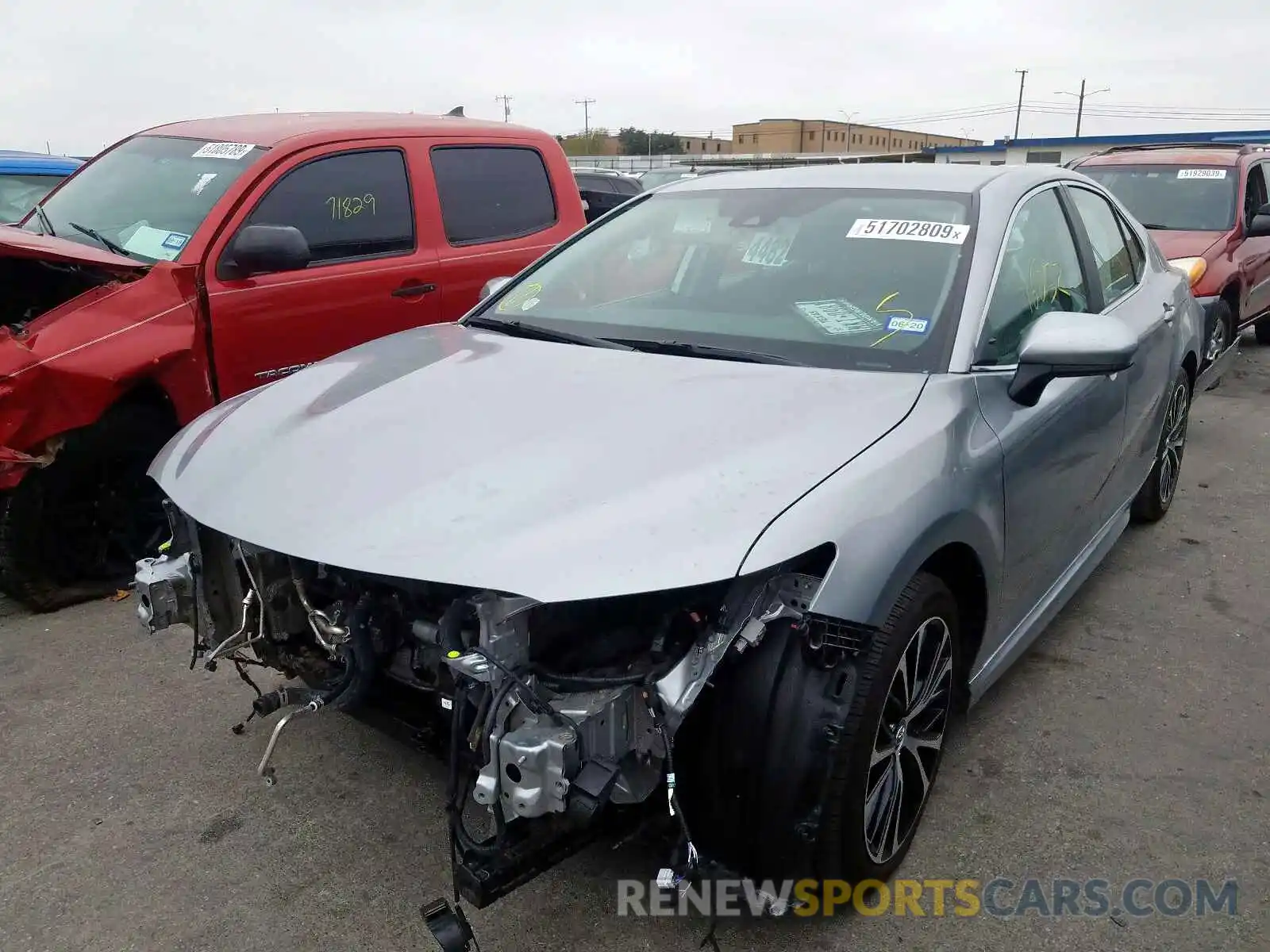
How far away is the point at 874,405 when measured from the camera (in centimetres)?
235

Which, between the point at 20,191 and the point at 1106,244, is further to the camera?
the point at 20,191

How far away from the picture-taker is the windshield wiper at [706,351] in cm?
266

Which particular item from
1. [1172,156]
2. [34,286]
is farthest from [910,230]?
[1172,156]

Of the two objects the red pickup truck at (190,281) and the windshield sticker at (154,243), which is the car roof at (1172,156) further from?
the windshield sticker at (154,243)

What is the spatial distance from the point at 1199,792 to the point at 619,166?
37.0m

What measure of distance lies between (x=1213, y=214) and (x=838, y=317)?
6.72 m

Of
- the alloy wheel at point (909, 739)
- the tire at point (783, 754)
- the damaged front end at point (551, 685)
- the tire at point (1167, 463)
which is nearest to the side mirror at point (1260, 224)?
the tire at point (1167, 463)

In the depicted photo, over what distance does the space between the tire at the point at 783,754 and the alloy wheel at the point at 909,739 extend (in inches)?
4.4

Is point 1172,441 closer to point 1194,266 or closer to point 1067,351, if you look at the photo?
point 1067,351

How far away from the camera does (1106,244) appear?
3.85 m

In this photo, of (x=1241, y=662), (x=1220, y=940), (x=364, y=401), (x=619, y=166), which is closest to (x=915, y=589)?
(x=1220, y=940)

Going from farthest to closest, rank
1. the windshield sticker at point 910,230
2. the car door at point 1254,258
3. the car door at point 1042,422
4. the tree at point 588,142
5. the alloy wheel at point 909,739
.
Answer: the tree at point 588,142, the car door at point 1254,258, the windshield sticker at point 910,230, the car door at point 1042,422, the alloy wheel at point 909,739

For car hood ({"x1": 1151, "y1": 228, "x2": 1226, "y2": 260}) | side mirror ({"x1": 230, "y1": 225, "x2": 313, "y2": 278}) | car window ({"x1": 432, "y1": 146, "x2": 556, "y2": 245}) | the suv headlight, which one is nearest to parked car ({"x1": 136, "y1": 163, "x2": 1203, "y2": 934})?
side mirror ({"x1": 230, "y1": 225, "x2": 313, "y2": 278})

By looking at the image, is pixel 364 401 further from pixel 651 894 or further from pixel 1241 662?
pixel 1241 662
